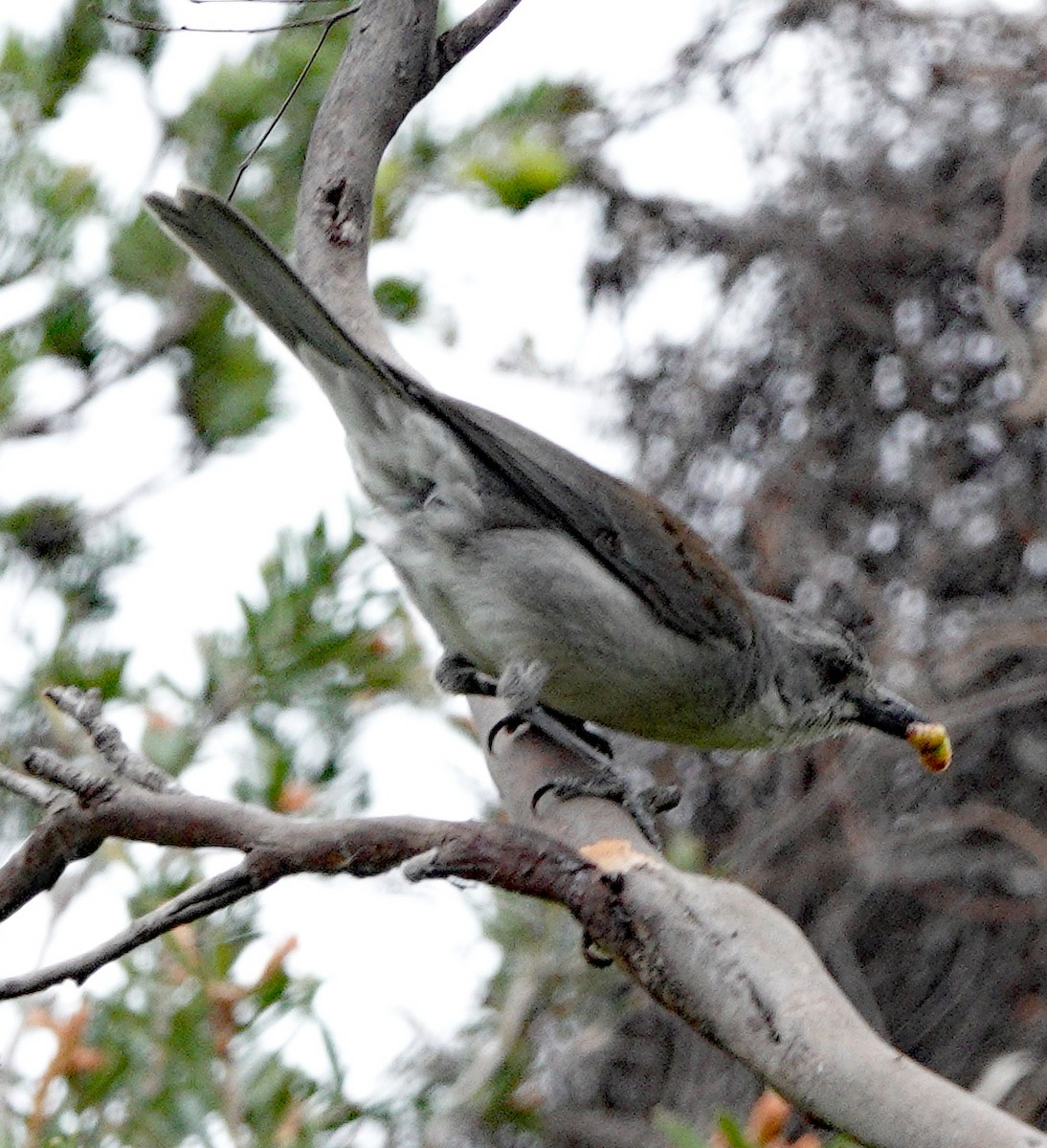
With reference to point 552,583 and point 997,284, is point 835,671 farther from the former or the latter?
point 997,284

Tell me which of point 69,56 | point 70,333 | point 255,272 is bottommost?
point 255,272

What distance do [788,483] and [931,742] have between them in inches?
29.3

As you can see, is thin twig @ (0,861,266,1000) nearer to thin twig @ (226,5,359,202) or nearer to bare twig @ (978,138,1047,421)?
thin twig @ (226,5,359,202)

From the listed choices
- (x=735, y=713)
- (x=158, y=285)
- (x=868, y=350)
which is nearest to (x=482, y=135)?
(x=158, y=285)

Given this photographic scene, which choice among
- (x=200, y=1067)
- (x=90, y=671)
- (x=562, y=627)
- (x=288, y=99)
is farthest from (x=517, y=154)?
(x=200, y=1067)

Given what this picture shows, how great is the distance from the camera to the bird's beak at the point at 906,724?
110 inches

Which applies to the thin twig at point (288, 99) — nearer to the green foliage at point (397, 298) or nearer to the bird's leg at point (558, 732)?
the green foliage at point (397, 298)

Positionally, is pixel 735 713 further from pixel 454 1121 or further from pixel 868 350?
A: pixel 868 350

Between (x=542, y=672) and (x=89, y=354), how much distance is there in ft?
2.98

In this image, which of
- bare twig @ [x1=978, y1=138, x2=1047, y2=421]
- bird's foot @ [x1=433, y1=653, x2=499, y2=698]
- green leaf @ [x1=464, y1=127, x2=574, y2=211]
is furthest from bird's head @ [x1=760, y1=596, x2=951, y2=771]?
green leaf @ [x1=464, y1=127, x2=574, y2=211]

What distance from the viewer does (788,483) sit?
3328mm

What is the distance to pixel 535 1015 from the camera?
2.76 meters

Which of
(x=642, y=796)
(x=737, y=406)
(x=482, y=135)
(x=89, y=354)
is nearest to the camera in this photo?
(x=642, y=796)

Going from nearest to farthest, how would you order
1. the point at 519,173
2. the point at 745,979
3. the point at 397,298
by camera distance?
the point at 745,979, the point at 519,173, the point at 397,298
